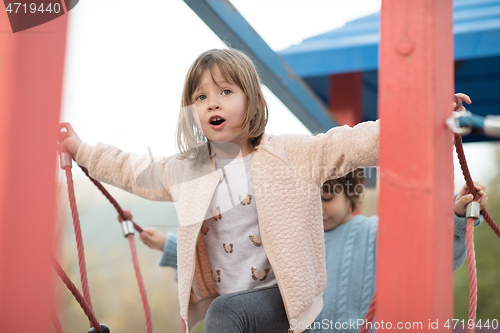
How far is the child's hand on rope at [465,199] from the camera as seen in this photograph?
35.4 inches

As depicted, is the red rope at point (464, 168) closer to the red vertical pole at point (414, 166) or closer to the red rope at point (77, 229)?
the red vertical pole at point (414, 166)

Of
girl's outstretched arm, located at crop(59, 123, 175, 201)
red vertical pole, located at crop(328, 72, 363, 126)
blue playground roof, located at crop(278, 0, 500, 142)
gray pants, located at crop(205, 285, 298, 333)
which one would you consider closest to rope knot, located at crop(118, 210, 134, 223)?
girl's outstretched arm, located at crop(59, 123, 175, 201)

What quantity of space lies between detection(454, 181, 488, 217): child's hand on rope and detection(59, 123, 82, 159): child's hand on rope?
0.79 meters

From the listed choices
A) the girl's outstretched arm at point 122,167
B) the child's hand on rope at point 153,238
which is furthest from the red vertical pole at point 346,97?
the girl's outstretched arm at point 122,167

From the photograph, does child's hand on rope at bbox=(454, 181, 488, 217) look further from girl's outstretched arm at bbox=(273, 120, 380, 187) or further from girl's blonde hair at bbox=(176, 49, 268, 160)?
girl's blonde hair at bbox=(176, 49, 268, 160)

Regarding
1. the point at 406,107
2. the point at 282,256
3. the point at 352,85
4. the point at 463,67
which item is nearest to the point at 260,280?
the point at 282,256

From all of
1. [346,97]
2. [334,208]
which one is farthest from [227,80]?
[346,97]

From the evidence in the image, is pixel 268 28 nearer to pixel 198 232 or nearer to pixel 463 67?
pixel 198 232

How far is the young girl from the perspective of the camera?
819mm

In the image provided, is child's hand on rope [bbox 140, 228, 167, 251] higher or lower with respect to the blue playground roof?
lower

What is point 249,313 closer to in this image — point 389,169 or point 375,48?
point 389,169

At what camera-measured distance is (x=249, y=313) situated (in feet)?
2.63

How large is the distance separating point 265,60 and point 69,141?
2.17 ft

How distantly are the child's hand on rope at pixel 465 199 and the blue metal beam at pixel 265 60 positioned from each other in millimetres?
682
